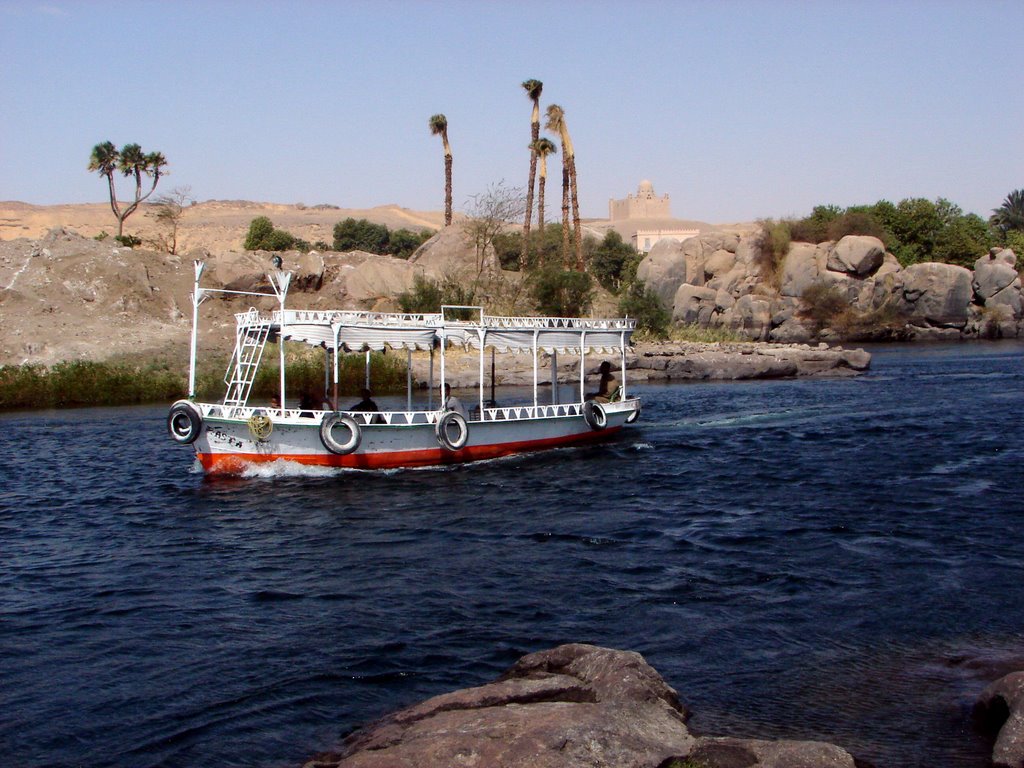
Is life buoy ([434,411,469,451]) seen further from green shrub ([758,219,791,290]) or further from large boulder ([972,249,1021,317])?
large boulder ([972,249,1021,317])

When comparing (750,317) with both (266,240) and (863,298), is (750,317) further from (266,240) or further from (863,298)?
(266,240)

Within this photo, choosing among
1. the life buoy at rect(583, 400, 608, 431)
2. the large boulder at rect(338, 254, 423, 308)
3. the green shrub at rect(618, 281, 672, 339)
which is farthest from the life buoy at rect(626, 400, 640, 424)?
the large boulder at rect(338, 254, 423, 308)

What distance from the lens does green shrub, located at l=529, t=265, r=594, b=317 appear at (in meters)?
53.9

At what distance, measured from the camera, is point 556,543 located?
17.0m

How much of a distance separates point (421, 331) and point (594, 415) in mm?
5791

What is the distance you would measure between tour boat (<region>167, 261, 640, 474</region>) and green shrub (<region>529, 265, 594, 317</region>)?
26.6 m

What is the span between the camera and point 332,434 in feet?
73.9

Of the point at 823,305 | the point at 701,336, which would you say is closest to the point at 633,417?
the point at 701,336

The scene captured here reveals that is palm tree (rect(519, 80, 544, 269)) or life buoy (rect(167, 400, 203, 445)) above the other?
palm tree (rect(519, 80, 544, 269))

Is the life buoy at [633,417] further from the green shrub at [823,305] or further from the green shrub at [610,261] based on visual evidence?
the green shrub at [610,261]

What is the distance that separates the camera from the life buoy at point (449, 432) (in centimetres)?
2381

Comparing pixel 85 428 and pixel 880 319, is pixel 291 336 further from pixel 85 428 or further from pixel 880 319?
pixel 880 319

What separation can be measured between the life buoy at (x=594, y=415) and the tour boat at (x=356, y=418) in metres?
0.03

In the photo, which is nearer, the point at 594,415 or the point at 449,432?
the point at 449,432
